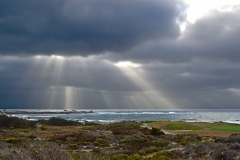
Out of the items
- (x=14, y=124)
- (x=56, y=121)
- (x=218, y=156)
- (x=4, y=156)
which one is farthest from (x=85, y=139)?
(x=56, y=121)

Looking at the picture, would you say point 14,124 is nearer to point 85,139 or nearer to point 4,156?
point 85,139

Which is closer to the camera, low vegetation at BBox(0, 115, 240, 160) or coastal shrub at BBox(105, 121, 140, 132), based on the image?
low vegetation at BBox(0, 115, 240, 160)

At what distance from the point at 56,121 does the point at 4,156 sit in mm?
52439

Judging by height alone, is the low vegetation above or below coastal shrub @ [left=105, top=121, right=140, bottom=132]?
above

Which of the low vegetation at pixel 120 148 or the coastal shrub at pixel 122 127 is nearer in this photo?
the low vegetation at pixel 120 148

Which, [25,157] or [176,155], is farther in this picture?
[176,155]

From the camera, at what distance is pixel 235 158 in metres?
12.7

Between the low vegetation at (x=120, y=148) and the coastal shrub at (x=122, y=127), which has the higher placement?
the low vegetation at (x=120, y=148)

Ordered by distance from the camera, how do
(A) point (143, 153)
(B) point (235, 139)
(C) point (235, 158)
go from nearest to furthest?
(C) point (235, 158), (A) point (143, 153), (B) point (235, 139)

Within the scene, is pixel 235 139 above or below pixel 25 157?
below

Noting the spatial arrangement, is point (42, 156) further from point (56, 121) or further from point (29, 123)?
point (56, 121)

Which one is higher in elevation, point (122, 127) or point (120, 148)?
point (120, 148)

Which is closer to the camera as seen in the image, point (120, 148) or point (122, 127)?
point (120, 148)

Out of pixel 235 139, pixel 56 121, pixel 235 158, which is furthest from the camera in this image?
pixel 56 121
